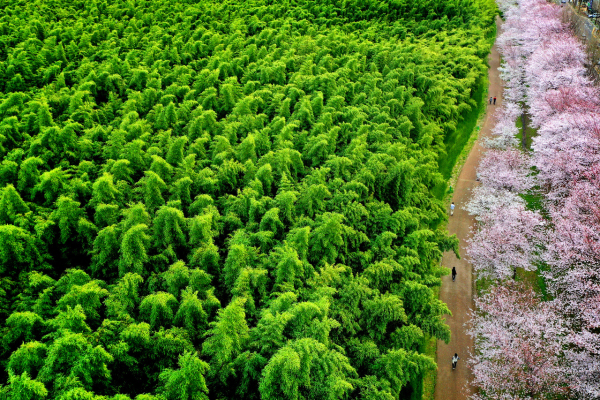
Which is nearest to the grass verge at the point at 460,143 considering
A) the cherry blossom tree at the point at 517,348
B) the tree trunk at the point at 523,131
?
the tree trunk at the point at 523,131

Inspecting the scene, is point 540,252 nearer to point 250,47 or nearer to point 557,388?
point 557,388

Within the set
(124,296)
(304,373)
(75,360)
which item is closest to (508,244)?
(304,373)

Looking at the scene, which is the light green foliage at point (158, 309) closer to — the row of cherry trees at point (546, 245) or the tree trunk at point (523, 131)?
the row of cherry trees at point (546, 245)

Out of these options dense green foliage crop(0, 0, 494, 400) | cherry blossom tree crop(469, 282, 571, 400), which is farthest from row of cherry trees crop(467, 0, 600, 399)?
dense green foliage crop(0, 0, 494, 400)

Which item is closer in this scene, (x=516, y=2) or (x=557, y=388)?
(x=557, y=388)

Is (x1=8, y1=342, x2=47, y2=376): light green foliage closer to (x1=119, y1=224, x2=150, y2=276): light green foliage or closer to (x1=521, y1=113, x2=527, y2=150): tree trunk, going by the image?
(x1=119, y1=224, x2=150, y2=276): light green foliage

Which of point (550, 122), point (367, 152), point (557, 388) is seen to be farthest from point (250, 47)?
point (557, 388)

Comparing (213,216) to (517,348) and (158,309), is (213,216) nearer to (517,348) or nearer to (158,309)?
(158,309)

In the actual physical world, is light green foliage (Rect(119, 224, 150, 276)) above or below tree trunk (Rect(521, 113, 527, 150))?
above
